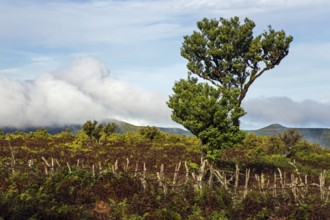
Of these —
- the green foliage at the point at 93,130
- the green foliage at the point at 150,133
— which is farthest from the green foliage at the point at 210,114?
the green foliage at the point at 150,133

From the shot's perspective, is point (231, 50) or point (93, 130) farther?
point (93, 130)

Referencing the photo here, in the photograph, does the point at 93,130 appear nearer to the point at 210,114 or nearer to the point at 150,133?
the point at 150,133

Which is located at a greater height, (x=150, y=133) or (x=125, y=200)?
(x=150, y=133)

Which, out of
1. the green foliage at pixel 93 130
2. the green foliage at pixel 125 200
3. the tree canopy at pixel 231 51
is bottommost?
the green foliage at pixel 125 200

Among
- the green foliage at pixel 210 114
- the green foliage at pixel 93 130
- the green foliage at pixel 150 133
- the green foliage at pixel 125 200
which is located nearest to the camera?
the green foliage at pixel 125 200

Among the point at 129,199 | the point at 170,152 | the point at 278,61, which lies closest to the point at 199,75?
the point at 278,61

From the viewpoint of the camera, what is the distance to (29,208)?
16.3 metres

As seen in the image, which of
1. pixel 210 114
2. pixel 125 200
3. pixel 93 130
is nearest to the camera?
pixel 125 200

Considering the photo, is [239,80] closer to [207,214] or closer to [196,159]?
[196,159]

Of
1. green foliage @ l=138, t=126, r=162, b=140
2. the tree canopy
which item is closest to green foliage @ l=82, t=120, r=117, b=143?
green foliage @ l=138, t=126, r=162, b=140

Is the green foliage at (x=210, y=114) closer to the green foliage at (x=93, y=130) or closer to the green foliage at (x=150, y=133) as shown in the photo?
the green foliage at (x=93, y=130)

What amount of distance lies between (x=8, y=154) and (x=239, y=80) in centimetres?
2173

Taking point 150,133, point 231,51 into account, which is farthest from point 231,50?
point 150,133

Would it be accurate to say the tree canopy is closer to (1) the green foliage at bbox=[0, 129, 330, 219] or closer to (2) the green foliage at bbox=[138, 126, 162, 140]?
(1) the green foliage at bbox=[0, 129, 330, 219]
